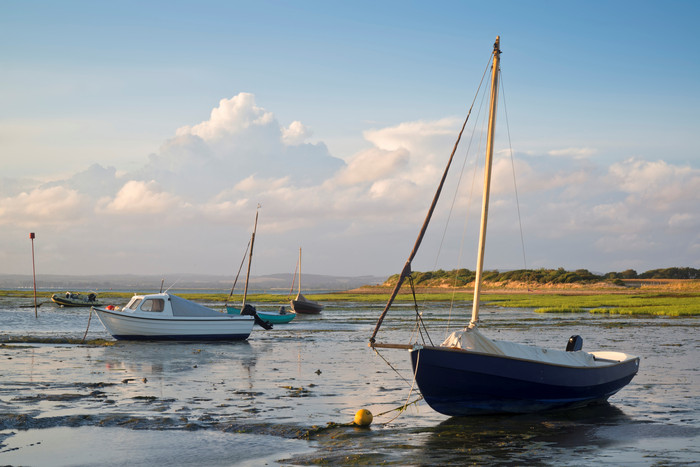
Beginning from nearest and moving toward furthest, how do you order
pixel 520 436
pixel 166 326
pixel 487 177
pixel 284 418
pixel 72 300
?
pixel 520 436 → pixel 284 418 → pixel 487 177 → pixel 166 326 → pixel 72 300

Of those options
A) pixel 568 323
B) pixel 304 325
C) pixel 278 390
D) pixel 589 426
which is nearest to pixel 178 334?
pixel 278 390

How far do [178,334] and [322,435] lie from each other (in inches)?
841

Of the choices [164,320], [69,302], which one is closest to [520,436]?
[164,320]

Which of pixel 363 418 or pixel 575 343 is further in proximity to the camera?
pixel 575 343

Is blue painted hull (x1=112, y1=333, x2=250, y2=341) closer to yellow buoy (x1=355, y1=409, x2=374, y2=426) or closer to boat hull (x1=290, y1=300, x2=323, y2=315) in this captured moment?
yellow buoy (x1=355, y1=409, x2=374, y2=426)

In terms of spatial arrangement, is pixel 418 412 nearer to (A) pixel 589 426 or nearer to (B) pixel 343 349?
(A) pixel 589 426

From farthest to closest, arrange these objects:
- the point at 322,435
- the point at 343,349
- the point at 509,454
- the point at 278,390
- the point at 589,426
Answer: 1. the point at 343,349
2. the point at 278,390
3. the point at 589,426
4. the point at 322,435
5. the point at 509,454

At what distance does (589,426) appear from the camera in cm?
1623

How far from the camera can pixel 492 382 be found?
1627cm

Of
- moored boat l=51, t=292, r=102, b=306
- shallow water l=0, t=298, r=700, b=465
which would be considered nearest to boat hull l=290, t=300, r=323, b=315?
moored boat l=51, t=292, r=102, b=306

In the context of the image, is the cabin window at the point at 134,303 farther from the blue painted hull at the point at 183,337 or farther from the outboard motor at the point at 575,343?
the outboard motor at the point at 575,343

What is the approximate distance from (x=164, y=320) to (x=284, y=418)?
19.2 m

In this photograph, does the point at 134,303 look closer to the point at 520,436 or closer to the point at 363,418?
the point at 363,418

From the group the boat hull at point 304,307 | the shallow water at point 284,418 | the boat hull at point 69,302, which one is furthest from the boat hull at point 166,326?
the boat hull at point 69,302
